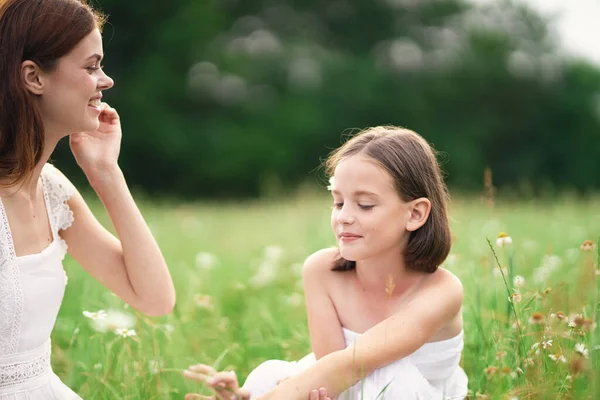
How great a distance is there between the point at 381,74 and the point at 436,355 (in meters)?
21.7

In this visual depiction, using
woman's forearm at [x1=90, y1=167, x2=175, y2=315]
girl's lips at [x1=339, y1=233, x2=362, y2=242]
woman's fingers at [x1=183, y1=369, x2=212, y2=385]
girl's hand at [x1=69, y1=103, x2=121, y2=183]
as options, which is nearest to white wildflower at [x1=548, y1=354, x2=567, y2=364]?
girl's lips at [x1=339, y1=233, x2=362, y2=242]

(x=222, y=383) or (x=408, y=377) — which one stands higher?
(x=408, y=377)

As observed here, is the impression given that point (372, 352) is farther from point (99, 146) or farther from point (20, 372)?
point (99, 146)

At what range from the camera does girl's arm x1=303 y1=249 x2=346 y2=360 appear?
2428mm

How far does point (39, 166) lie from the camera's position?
2225 millimetres

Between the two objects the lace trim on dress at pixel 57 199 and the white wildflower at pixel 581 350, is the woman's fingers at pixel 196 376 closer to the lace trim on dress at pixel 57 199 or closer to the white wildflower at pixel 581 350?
the lace trim on dress at pixel 57 199

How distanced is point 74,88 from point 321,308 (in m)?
1.06

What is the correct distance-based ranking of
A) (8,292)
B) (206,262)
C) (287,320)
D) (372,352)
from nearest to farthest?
(8,292) → (372,352) → (287,320) → (206,262)

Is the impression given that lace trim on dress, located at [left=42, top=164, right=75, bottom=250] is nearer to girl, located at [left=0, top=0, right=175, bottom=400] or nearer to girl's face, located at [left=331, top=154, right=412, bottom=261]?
girl, located at [left=0, top=0, right=175, bottom=400]

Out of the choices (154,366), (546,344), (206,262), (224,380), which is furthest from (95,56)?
(206,262)

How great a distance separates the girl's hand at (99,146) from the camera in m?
2.44

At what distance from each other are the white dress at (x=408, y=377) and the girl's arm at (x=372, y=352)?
4 centimetres

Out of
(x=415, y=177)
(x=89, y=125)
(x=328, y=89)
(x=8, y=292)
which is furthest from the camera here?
(x=328, y=89)

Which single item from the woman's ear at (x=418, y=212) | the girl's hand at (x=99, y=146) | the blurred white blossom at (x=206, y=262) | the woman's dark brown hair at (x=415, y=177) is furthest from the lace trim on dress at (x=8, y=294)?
the blurred white blossom at (x=206, y=262)
